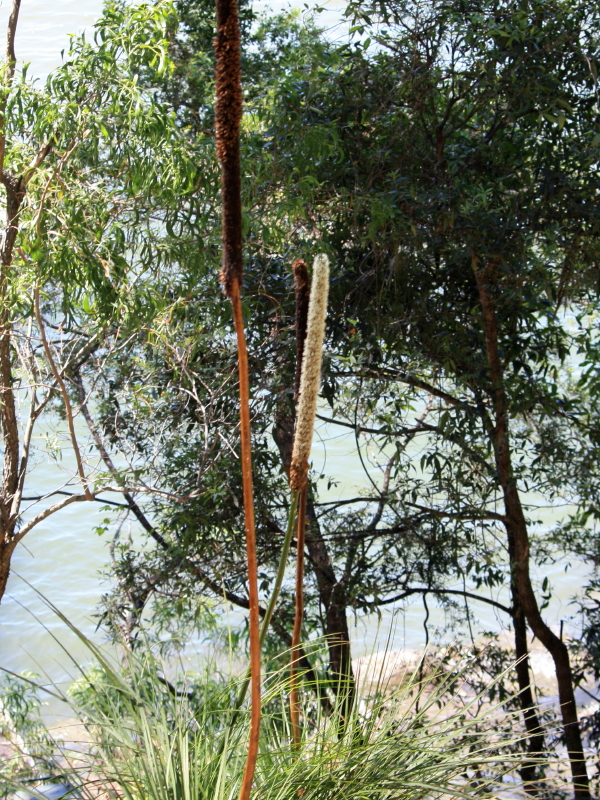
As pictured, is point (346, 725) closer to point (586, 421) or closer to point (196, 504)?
point (196, 504)

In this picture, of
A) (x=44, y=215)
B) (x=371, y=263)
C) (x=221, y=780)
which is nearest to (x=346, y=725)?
(x=221, y=780)

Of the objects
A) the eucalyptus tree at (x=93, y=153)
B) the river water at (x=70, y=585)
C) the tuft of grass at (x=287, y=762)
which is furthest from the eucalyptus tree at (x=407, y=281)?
the river water at (x=70, y=585)

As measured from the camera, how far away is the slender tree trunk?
2.98m

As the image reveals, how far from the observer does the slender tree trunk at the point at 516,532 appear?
9.77 feet

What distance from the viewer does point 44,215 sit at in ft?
7.30

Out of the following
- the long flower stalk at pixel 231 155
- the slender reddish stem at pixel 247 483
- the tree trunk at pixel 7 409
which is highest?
the tree trunk at pixel 7 409

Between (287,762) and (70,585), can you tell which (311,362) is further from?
(70,585)

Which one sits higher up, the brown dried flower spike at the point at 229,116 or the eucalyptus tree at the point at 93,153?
the eucalyptus tree at the point at 93,153

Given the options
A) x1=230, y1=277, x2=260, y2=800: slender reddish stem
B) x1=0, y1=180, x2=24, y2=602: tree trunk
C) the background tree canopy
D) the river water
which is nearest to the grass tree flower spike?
x1=230, y1=277, x2=260, y2=800: slender reddish stem

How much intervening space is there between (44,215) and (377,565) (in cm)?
206

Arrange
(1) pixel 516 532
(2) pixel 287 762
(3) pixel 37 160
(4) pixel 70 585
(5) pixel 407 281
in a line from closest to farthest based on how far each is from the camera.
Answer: (2) pixel 287 762 < (3) pixel 37 160 < (5) pixel 407 281 < (1) pixel 516 532 < (4) pixel 70 585

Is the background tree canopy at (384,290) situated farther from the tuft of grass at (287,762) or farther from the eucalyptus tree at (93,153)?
the tuft of grass at (287,762)

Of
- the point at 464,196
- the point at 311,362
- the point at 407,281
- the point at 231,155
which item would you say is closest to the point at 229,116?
the point at 231,155

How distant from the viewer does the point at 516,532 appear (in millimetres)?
3291
